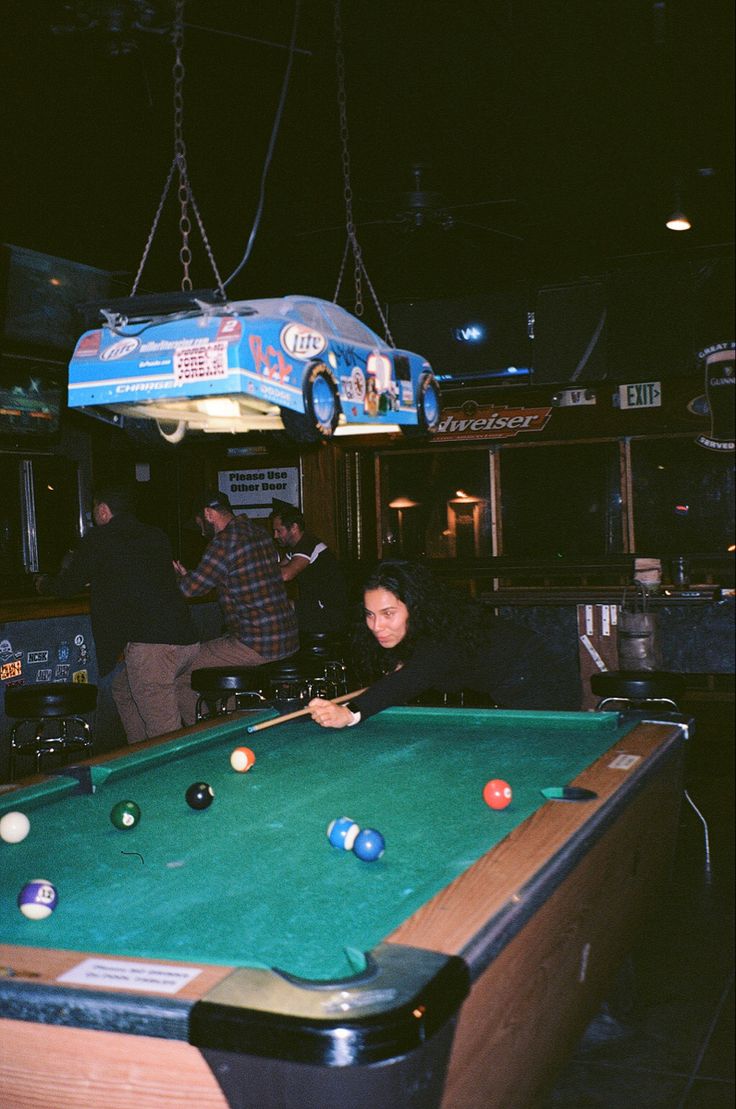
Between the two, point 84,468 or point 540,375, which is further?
point 84,468

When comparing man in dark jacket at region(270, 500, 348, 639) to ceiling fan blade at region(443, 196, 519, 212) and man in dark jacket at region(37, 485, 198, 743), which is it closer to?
man in dark jacket at region(37, 485, 198, 743)

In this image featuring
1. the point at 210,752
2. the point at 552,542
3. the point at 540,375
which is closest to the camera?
the point at 210,752

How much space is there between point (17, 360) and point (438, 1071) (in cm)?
611

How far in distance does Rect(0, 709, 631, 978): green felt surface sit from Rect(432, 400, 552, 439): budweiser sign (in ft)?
17.4

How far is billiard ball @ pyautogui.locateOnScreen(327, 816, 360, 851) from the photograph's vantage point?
77.7 inches

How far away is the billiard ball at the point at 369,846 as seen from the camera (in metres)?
1.88

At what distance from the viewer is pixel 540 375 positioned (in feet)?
23.0

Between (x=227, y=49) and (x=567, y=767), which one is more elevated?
(x=227, y=49)

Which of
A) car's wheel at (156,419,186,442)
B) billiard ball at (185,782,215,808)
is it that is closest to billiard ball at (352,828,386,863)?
billiard ball at (185,782,215,808)

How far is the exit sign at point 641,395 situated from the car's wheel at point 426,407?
15.3 feet

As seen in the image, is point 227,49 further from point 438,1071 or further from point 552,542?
point 552,542

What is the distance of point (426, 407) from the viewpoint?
367cm

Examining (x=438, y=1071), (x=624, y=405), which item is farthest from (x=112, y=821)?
(x=624, y=405)

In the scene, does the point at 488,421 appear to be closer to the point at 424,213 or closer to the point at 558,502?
the point at 558,502
